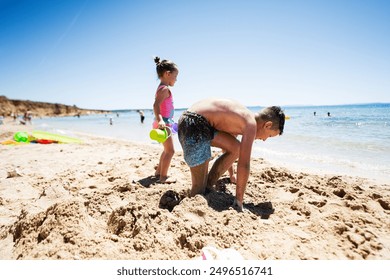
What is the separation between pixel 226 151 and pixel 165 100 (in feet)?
4.03

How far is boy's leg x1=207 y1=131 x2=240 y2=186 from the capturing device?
2.54m

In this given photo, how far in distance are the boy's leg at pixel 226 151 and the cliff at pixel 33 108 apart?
59111mm

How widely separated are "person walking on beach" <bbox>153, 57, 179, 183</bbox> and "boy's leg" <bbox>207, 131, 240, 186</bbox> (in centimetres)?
77

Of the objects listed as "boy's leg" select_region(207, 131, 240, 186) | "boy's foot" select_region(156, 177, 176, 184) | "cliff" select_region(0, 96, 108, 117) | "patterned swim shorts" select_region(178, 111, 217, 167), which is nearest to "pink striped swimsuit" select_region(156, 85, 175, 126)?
"boy's foot" select_region(156, 177, 176, 184)

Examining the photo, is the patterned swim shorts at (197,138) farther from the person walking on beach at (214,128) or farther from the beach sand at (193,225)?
the beach sand at (193,225)

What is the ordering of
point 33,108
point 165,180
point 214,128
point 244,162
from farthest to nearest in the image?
point 33,108 → point 165,180 → point 214,128 → point 244,162

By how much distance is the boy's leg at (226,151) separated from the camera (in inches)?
100

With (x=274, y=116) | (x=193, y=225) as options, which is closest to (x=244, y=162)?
(x=274, y=116)

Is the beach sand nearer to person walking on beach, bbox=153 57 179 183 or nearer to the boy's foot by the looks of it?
the boy's foot

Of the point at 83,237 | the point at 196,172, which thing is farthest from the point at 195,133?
the point at 83,237

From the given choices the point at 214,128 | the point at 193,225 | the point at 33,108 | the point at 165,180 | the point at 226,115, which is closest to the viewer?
the point at 193,225

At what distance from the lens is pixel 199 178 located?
8.08ft

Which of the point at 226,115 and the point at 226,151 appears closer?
the point at 226,115

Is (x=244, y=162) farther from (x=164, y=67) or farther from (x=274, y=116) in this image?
(x=164, y=67)
